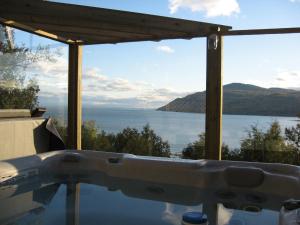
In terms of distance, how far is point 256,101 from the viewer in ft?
17.6

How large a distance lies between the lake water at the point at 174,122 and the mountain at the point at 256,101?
9 centimetres

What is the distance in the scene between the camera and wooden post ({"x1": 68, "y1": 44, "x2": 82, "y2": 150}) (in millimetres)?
5719

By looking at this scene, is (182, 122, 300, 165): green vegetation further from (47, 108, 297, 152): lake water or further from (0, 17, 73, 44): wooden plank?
(0, 17, 73, 44): wooden plank

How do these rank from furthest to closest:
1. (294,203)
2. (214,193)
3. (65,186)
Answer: (65,186)
(214,193)
(294,203)

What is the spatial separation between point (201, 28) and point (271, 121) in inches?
68.9

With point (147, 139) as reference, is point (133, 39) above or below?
above

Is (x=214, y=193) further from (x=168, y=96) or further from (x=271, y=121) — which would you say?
(x=168, y=96)

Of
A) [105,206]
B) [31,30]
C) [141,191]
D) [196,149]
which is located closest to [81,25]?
[31,30]

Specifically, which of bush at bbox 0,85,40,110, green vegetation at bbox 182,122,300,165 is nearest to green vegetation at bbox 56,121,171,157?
bush at bbox 0,85,40,110

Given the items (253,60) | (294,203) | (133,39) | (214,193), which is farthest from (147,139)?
(294,203)

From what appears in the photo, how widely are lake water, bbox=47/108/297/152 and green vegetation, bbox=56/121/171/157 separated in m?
0.09

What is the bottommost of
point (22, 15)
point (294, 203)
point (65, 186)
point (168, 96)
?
point (65, 186)

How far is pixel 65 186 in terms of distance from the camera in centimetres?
385

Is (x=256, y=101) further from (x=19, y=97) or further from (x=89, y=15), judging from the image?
(x=19, y=97)
